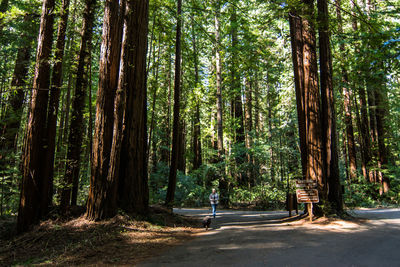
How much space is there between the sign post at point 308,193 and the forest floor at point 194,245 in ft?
2.08

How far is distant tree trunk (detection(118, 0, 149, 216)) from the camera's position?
7.50m

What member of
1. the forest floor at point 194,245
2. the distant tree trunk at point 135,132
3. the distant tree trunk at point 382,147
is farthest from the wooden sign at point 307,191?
the distant tree trunk at point 382,147

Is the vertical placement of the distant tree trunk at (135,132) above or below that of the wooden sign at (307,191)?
above

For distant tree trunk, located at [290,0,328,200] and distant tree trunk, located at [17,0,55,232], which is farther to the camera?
distant tree trunk, located at [290,0,328,200]

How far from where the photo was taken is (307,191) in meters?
8.11

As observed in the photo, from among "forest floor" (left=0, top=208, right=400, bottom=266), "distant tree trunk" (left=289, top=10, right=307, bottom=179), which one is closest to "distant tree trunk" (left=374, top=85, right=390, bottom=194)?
"distant tree trunk" (left=289, top=10, right=307, bottom=179)

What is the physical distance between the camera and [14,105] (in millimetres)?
13445

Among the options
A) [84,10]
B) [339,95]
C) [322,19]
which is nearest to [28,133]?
[84,10]

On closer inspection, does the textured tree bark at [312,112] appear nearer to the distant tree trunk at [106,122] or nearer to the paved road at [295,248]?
the paved road at [295,248]

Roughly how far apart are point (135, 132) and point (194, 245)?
388 centimetres

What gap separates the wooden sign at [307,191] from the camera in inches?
313

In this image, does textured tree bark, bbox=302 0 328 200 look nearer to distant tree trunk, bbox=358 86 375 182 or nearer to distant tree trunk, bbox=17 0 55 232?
distant tree trunk, bbox=17 0 55 232

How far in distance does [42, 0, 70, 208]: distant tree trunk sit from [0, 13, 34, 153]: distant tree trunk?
12.9 ft

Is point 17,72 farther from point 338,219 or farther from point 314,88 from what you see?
point 338,219
